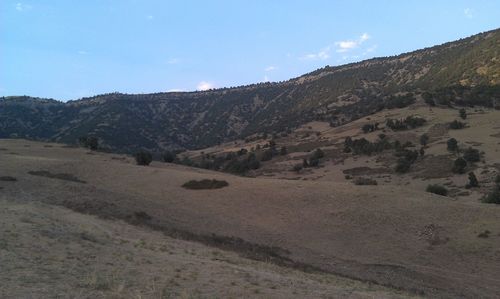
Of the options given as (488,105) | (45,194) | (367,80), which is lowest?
(45,194)

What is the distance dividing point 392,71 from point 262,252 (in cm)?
12462

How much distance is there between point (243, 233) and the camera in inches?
1044

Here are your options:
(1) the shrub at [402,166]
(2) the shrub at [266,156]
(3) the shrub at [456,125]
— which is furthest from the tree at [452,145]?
(2) the shrub at [266,156]

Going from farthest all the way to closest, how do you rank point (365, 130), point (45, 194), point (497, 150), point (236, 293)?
point (365, 130) < point (497, 150) < point (45, 194) < point (236, 293)

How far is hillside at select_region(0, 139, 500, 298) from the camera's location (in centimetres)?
1424

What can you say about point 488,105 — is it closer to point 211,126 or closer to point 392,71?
point 392,71

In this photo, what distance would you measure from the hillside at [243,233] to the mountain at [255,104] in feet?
198

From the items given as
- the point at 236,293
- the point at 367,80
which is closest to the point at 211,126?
the point at 367,80

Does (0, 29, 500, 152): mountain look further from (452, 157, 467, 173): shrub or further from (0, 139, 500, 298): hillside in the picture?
(0, 139, 500, 298): hillside

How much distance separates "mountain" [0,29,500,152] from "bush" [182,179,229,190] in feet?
191

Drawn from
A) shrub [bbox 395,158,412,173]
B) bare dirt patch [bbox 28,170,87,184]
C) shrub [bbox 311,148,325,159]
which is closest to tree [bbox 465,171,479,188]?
shrub [bbox 395,158,412,173]

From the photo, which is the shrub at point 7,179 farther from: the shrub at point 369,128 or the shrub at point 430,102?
the shrub at point 430,102

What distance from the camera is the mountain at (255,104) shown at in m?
107

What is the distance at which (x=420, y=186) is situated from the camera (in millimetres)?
45656
